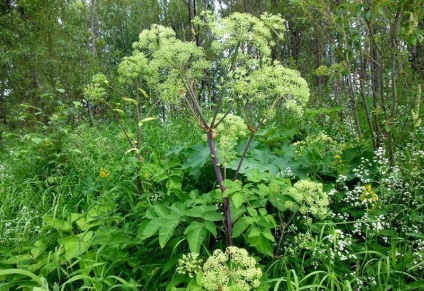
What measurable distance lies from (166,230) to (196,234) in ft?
0.54

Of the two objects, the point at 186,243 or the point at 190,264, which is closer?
the point at 190,264

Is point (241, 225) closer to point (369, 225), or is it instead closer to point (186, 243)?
point (186, 243)

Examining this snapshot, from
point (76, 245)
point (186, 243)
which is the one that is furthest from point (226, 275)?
point (76, 245)

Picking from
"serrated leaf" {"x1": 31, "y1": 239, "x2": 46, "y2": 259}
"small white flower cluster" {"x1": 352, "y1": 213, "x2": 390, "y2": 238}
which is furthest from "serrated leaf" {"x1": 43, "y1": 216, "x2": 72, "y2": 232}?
"small white flower cluster" {"x1": 352, "y1": 213, "x2": 390, "y2": 238}

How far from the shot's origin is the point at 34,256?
81.4 inches

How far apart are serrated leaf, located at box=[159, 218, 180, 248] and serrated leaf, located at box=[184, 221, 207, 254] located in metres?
0.09

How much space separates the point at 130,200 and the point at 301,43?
992 cm

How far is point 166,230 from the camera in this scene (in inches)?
68.4

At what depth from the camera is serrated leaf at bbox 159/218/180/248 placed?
169cm

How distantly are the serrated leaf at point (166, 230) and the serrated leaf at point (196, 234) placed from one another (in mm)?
90

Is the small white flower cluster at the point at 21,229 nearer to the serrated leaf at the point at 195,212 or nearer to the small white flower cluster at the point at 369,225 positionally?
the serrated leaf at the point at 195,212

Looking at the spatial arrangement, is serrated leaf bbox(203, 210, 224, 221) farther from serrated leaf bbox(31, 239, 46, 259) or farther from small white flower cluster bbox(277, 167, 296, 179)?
serrated leaf bbox(31, 239, 46, 259)

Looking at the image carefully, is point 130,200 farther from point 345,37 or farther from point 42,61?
point 42,61

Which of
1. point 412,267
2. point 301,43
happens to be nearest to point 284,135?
point 412,267
